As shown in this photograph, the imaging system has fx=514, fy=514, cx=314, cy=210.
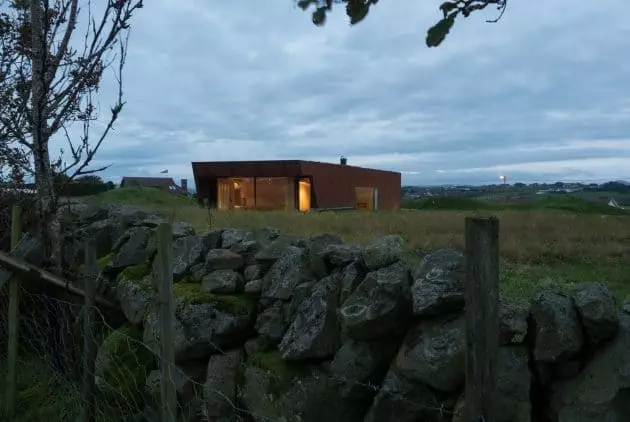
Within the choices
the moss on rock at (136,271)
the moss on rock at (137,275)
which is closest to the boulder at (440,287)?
the moss on rock at (137,275)

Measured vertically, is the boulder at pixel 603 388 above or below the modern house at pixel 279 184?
below

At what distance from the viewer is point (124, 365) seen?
15.3 feet

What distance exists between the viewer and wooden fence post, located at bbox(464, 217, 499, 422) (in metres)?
2.22

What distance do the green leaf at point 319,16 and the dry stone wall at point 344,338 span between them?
194 cm

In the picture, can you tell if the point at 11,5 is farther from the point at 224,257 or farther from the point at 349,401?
the point at 349,401

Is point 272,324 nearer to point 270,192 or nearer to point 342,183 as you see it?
point 342,183

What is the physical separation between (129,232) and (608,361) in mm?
5129

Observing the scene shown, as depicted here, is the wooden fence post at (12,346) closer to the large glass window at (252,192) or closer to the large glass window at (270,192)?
the large glass window at (252,192)

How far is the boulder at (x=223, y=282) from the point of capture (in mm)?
4543

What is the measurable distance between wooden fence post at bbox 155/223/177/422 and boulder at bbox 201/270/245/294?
146 centimetres

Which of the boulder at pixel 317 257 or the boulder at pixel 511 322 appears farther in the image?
the boulder at pixel 317 257

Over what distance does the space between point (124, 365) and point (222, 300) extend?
3.78 ft

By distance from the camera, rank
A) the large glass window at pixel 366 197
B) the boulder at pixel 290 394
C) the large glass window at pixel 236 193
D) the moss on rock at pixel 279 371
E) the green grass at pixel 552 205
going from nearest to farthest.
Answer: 1. the boulder at pixel 290 394
2. the moss on rock at pixel 279 371
3. the green grass at pixel 552 205
4. the large glass window at pixel 236 193
5. the large glass window at pixel 366 197

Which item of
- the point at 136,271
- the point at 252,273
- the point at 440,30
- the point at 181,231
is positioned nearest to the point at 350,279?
the point at 252,273
